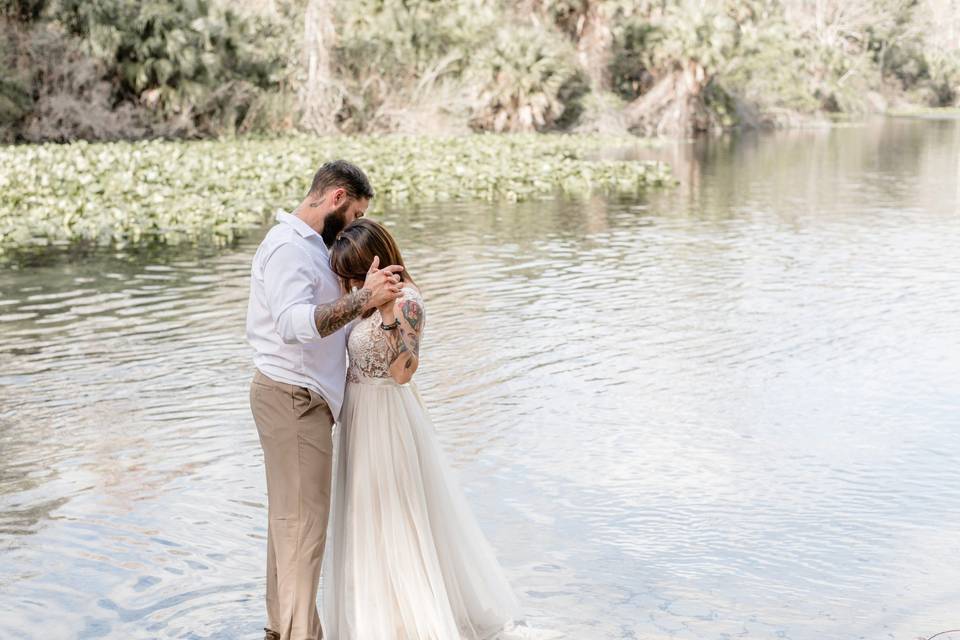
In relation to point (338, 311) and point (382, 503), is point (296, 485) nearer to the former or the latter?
point (382, 503)

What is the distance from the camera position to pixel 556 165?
2862 cm

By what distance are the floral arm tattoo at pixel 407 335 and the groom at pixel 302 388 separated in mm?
113

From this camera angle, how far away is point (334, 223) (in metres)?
4.47

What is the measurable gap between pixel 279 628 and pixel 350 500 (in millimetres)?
595

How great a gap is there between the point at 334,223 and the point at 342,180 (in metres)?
0.16

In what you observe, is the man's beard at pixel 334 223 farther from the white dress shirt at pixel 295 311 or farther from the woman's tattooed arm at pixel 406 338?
the woman's tattooed arm at pixel 406 338

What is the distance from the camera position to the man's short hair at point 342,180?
14.5 ft

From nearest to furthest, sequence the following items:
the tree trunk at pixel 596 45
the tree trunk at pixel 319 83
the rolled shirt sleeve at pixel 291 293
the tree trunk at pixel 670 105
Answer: the rolled shirt sleeve at pixel 291 293 < the tree trunk at pixel 319 83 < the tree trunk at pixel 670 105 < the tree trunk at pixel 596 45

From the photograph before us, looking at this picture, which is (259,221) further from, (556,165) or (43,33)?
(43,33)

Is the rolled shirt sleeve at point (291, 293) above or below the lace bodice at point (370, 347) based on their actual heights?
above

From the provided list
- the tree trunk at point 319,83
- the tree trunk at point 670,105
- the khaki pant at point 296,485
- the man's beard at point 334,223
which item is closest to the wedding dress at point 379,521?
the khaki pant at point 296,485

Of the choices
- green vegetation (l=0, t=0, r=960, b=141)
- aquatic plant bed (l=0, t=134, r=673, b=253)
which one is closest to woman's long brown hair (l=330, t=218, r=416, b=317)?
aquatic plant bed (l=0, t=134, r=673, b=253)

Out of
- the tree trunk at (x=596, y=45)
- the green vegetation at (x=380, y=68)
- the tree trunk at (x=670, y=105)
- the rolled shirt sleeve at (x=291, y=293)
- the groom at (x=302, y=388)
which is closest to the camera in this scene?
the rolled shirt sleeve at (x=291, y=293)

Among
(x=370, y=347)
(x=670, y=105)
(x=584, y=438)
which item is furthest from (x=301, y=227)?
(x=670, y=105)
